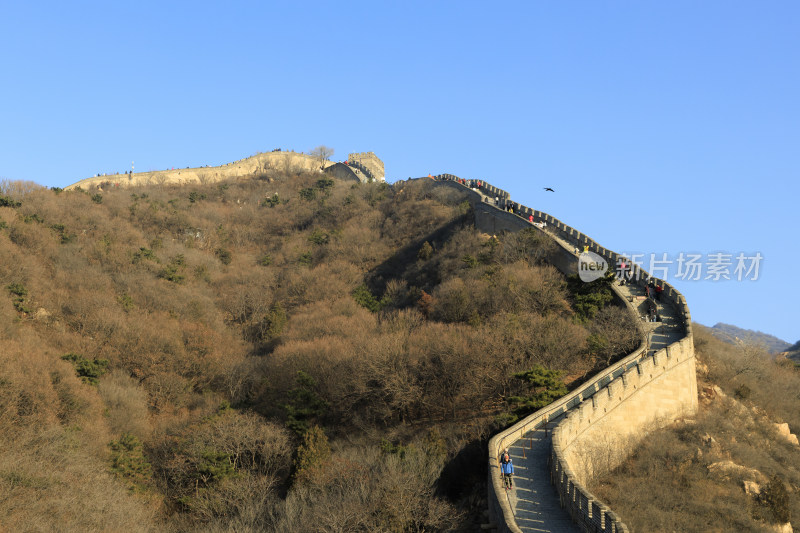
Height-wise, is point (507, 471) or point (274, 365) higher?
point (274, 365)

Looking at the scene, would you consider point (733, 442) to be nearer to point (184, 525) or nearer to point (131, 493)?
point (184, 525)

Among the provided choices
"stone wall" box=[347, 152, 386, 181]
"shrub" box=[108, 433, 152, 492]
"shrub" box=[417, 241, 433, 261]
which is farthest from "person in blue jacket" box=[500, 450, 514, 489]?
"stone wall" box=[347, 152, 386, 181]

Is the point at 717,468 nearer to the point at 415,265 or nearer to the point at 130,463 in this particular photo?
the point at 130,463

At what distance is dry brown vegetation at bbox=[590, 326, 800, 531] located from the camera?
814 inches

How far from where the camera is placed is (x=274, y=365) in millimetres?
37125

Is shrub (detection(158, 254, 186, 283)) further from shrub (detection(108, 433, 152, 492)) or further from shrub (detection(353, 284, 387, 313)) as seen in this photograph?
shrub (detection(108, 433, 152, 492))

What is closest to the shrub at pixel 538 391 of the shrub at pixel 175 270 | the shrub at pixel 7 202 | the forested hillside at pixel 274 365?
the forested hillside at pixel 274 365

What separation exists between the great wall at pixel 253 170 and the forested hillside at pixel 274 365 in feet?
54.9

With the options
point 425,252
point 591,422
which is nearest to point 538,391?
point 591,422

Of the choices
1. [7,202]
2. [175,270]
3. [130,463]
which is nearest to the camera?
[130,463]

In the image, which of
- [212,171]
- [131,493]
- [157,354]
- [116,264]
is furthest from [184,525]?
[212,171]

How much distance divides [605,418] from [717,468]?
11.6 feet

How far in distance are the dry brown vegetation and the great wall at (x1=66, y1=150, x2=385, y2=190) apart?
49.2 meters

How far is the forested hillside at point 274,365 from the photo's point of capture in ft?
79.2
